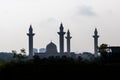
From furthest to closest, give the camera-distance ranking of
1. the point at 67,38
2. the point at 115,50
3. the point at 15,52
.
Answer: the point at 67,38
the point at 15,52
the point at 115,50

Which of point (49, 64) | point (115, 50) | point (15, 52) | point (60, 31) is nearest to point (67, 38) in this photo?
point (60, 31)

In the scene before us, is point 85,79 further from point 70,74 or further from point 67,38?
point 67,38

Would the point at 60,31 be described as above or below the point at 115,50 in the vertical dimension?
above

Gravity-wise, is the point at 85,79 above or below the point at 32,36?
below

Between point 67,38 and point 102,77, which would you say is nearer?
point 102,77

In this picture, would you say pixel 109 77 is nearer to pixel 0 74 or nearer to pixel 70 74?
pixel 70 74

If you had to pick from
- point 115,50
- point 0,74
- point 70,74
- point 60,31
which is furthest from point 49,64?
point 60,31

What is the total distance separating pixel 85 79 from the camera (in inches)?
1419

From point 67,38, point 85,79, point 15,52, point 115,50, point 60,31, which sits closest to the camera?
point 85,79

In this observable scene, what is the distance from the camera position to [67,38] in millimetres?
195875

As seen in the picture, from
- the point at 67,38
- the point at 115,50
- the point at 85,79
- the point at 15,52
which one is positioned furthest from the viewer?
the point at 67,38

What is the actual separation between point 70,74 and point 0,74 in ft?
20.0

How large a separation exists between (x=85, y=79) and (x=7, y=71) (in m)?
6.73

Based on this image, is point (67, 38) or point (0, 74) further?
point (67, 38)
